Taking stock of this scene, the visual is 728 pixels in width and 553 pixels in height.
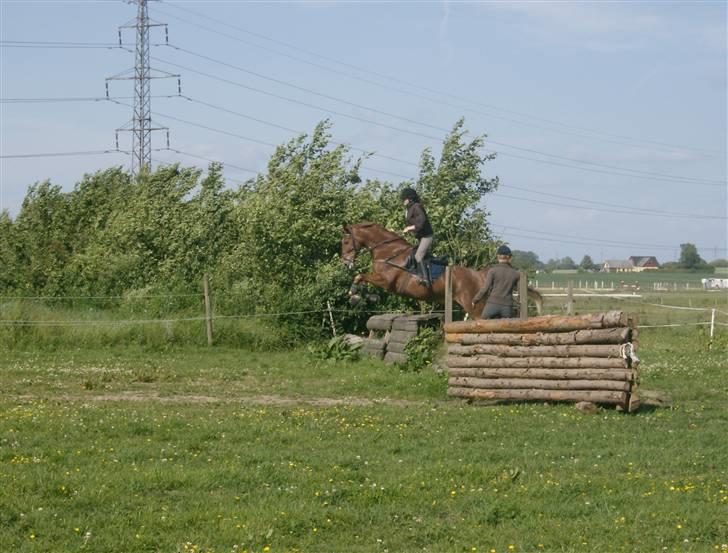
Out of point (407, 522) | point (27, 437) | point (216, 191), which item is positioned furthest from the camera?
point (216, 191)

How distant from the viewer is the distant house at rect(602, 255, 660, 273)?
149 meters

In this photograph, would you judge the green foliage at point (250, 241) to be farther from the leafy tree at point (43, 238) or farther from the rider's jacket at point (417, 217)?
the rider's jacket at point (417, 217)

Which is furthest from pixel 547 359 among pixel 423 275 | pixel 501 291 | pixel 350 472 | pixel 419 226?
pixel 423 275

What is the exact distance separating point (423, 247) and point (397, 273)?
0.94m

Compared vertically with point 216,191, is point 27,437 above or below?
below

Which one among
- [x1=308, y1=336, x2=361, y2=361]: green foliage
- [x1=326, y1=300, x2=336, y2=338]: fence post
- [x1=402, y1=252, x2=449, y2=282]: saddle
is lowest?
[x1=308, y1=336, x2=361, y2=361]: green foliage

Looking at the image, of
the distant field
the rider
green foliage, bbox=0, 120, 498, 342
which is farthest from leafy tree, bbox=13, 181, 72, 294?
the distant field

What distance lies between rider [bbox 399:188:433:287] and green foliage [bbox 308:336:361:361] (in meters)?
1.90

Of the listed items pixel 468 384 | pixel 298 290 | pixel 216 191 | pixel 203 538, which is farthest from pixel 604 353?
pixel 216 191

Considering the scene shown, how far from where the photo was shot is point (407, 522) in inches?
322

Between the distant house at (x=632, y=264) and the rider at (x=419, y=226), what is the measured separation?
12967 centimetres

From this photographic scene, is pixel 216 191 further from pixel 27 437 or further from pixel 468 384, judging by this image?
pixel 27 437

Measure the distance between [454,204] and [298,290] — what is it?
5.81m

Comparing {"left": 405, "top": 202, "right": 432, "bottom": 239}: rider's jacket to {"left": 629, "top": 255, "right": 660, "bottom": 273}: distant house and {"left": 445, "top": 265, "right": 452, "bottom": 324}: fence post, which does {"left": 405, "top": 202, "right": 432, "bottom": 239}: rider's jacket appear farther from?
{"left": 629, "top": 255, "right": 660, "bottom": 273}: distant house
